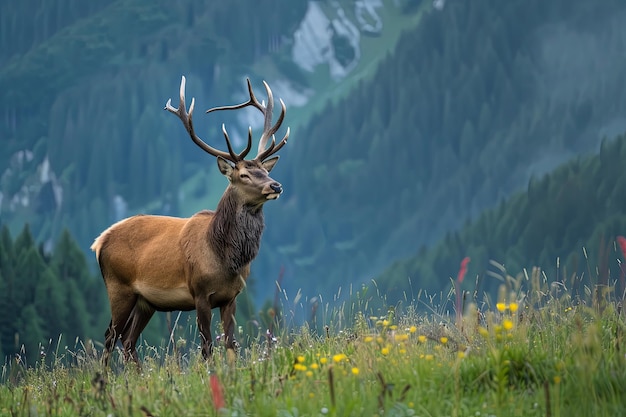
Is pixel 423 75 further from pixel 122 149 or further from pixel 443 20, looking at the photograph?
pixel 122 149

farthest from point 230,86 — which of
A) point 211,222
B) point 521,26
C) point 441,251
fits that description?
point 211,222

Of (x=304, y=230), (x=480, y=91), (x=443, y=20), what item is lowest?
(x=304, y=230)

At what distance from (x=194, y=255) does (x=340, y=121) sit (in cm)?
16452

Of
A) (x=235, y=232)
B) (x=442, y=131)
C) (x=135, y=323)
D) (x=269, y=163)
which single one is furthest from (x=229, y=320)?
(x=442, y=131)

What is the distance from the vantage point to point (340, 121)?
173500mm

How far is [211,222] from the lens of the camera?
9.95m

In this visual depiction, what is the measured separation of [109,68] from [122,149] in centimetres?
2498

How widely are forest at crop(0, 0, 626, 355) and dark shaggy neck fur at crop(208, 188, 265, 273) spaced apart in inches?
4896

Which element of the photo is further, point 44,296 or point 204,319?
point 44,296

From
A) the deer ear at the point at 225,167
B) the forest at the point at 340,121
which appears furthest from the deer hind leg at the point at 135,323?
the forest at the point at 340,121

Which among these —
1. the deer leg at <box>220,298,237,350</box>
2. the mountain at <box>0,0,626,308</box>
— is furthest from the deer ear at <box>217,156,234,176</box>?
the mountain at <box>0,0,626,308</box>

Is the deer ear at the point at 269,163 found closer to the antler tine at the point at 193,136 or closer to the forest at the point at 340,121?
the antler tine at the point at 193,136

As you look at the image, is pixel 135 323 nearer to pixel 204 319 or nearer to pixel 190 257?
pixel 190 257

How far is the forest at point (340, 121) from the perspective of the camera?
507ft
